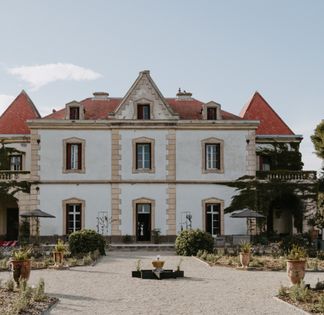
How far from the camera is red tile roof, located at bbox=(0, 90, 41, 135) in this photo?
3844cm

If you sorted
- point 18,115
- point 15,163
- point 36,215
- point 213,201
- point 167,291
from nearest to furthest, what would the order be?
point 167,291 → point 36,215 → point 213,201 → point 15,163 → point 18,115

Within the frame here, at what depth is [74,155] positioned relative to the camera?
116 feet

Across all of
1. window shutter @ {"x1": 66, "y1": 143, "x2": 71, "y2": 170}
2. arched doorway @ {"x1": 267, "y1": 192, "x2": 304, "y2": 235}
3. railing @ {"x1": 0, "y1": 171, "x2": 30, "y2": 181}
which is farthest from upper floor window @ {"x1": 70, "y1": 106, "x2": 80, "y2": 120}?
arched doorway @ {"x1": 267, "y1": 192, "x2": 304, "y2": 235}

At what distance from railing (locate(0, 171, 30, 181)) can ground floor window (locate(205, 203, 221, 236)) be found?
34.0ft

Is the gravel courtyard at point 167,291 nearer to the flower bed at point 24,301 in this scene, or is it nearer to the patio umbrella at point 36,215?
the flower bed at point 24,301

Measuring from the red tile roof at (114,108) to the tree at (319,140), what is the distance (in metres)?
6.10

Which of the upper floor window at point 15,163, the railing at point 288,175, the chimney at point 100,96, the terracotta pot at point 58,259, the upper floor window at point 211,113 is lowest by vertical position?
the terracotta pot at point 58,259

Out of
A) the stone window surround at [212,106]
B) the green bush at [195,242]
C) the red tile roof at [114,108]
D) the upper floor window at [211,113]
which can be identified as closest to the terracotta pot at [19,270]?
the green bush at [195,242]

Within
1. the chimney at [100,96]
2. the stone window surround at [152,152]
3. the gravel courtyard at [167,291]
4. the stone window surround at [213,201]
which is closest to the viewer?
the gravel courtyard at [167,291]

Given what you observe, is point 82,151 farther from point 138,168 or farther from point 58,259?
point 58,259

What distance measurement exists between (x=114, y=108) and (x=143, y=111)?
104 inches

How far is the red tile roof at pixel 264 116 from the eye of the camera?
39.1 meters

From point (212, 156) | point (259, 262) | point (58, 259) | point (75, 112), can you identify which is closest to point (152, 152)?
point (212, 156)

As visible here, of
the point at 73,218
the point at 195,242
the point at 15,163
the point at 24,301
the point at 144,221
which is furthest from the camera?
the point at 15,163
